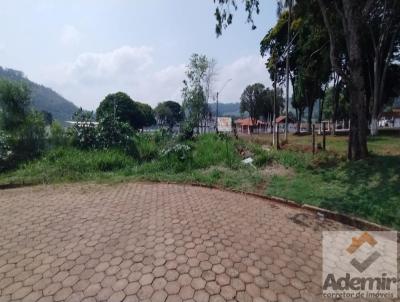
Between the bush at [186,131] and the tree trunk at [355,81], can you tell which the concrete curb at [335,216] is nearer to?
the tree trunk at [355,81]

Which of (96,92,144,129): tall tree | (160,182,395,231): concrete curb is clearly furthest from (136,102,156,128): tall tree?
(160,182,395,231): concrete curb

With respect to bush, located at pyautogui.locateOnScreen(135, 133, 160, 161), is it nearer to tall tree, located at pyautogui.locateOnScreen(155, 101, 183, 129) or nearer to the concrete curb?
the concrete curb

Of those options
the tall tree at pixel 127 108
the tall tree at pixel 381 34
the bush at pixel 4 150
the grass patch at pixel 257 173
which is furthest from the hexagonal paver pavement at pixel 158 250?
the tall tree at pixel 127 108

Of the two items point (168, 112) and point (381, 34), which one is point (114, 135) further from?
point (168, 112)

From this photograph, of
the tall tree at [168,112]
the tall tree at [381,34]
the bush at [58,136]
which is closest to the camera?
the bush at [58,136]

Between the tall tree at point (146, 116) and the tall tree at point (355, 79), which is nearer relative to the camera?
the tall tree at point (355, 79)

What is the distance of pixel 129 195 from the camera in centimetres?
683

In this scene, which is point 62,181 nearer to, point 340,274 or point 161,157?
point 161,157

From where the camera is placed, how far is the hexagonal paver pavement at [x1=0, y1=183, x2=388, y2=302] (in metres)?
3.10

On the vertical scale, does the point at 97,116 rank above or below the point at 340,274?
above

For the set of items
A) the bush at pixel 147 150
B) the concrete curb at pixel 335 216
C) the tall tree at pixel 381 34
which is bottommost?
the concrete curb at pixel 335 216

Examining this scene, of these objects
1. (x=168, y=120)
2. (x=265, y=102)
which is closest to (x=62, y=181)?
(x=265, y=102)

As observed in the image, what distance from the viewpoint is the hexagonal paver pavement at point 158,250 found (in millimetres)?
3096

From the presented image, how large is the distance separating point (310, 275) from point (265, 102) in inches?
1927
